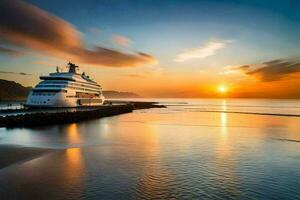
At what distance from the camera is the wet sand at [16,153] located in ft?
68.3

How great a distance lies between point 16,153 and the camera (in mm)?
23875

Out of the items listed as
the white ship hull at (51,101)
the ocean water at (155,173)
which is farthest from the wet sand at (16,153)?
the white ship hull at (51,101)

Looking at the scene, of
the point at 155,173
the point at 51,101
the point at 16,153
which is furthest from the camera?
the point at 51,101

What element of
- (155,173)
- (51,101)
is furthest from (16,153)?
(51,101)

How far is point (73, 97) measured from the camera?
90438 mm

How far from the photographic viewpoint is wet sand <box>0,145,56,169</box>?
20823 mm

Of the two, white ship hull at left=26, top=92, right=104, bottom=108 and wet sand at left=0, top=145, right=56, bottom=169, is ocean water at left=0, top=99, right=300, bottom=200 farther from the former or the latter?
white ship hull at left=26, top=92, right=104, bottom=108

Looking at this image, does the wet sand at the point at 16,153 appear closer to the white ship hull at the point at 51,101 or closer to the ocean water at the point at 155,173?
the ocean water at the point at 155,173

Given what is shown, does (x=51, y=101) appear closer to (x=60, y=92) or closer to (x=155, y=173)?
(x=60, y=92)

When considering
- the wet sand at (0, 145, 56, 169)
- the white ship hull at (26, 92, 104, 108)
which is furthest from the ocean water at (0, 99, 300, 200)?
the white ship hull at (26, 92, 104, 108)

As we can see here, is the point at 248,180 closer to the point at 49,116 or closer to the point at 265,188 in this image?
the point at 265,188

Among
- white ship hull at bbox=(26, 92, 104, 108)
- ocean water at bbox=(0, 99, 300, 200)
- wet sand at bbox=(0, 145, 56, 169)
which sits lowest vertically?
ocean water at bbox=(0, 99, 300, 200)

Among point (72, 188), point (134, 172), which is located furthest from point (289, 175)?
point (72, 188)

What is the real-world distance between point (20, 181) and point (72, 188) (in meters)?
3.29
